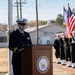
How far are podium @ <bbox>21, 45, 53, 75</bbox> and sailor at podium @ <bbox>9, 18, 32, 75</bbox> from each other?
1.57 ft

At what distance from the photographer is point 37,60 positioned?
231 inches

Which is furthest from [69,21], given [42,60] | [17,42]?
[42,60]

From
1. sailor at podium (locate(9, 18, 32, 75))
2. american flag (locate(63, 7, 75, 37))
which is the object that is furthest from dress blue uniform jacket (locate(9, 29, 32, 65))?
american flag (locate(63, 7, 75, 37))

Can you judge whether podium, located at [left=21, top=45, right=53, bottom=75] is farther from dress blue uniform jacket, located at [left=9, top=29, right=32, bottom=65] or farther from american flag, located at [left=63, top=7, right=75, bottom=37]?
american flag, located at [left=63, top=7, right=75, bottom=37]

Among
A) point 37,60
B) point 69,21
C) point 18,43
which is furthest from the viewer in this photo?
point 69,21

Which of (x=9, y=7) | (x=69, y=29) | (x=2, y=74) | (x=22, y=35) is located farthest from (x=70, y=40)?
(x=22, y=35)

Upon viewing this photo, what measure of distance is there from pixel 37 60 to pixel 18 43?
985 millimetres

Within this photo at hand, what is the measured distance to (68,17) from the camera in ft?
61.4

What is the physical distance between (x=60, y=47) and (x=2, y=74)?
563cm

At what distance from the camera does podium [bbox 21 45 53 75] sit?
5.83 meters

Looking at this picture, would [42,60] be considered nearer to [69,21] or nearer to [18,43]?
[18,43]

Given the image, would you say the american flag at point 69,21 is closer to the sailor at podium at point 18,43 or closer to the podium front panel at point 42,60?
the sailor at podium at point 18,43

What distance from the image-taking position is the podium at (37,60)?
19.1 feet

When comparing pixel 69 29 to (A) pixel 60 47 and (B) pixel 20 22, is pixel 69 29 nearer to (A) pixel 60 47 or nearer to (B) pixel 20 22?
(A) pixel 60 47
